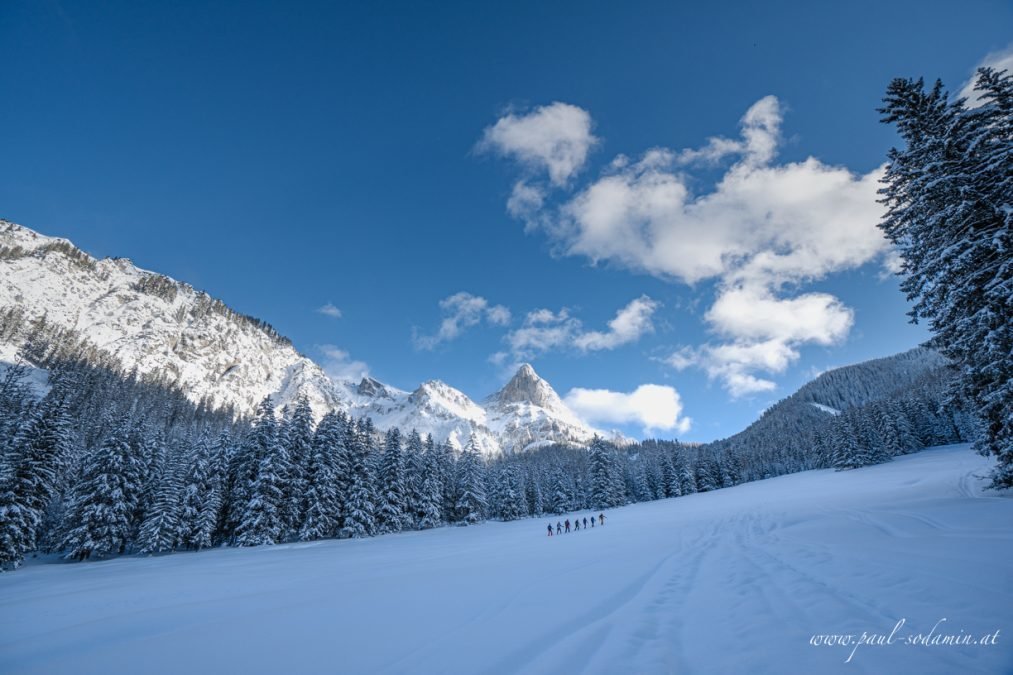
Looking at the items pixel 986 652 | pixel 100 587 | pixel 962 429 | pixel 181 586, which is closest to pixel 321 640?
pixel 986 652

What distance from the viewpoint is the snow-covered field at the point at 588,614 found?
4.75 meters

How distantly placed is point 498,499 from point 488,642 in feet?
203

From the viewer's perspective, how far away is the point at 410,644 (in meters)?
5.89

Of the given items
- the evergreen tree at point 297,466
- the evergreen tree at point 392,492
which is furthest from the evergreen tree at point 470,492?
the evergreen tree at point 297,466

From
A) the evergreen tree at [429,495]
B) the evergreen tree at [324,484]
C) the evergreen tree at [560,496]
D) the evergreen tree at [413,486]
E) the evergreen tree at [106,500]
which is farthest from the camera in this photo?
the evergreen tree at [560,496]

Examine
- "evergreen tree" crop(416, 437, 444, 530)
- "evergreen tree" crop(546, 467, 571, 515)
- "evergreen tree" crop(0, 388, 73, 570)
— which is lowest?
"evergreen tree" crop(546, 467, 571, 515)

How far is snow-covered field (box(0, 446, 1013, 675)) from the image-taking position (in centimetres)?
475

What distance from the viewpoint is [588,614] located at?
700 cm

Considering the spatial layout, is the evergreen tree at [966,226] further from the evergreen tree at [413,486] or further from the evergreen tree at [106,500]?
the evergreen tree at [106,500]

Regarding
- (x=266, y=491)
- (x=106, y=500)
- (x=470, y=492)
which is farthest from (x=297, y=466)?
(x=470, y=492)

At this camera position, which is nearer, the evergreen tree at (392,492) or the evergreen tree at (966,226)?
the evergreen tree at (966,226)

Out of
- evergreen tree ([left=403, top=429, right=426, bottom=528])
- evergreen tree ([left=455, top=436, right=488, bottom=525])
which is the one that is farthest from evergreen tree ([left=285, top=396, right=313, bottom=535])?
evergreen tree ([left=455, top=436, right=488, bottom=525])

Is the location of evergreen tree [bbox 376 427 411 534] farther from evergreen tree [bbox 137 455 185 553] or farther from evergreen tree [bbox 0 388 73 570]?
evergreen tree [bbox 0 388 73 570]

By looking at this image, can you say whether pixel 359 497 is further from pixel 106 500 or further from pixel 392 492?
pixel 106 500
